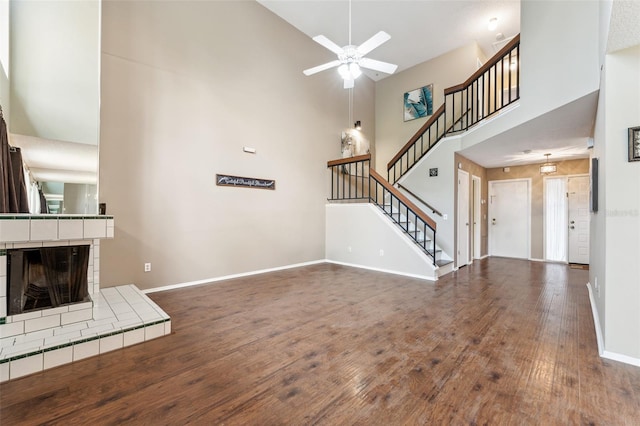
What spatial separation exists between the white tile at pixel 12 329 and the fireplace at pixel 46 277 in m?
0.10

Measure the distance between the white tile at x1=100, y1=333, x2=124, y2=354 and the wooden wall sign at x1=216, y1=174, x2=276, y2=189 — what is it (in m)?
2.72

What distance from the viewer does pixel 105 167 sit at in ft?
11.6

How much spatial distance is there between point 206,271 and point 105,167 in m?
2.03

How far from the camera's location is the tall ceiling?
5219 millimetres

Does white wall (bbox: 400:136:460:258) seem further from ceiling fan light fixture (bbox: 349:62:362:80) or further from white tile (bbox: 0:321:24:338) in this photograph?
white tile (bbox: 0:321:24:338)

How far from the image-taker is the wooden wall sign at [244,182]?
461 cm

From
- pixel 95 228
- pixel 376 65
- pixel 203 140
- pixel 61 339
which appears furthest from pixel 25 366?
pixel 376 65

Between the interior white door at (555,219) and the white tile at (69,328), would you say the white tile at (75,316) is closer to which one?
the white tile at (69,328)

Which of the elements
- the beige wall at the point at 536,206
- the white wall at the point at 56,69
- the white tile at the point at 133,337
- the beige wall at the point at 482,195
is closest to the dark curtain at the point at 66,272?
the white tile at the point at 133,337

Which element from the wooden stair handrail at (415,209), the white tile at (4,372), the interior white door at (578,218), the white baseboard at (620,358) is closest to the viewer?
the white tile at (4,372)

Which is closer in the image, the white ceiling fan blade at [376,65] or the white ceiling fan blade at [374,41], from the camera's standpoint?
the white ceiling fan blade at [374,41]

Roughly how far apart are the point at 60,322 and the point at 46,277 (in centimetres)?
44

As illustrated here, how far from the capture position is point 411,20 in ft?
18.6

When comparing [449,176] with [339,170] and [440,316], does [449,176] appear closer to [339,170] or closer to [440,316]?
[339,170]
